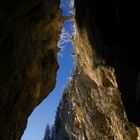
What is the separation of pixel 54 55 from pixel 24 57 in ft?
16.7

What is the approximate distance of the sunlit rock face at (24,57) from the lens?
17.1m

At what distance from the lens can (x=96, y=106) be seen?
1182 inches

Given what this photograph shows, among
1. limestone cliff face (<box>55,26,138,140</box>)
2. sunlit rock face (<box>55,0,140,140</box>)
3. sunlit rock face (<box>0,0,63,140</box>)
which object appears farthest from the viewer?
limestone cliff face (<box>55,26,138,140</box>)

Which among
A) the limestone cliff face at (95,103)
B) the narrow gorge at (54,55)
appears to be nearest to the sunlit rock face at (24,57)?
the narrow gorge at (54,55)

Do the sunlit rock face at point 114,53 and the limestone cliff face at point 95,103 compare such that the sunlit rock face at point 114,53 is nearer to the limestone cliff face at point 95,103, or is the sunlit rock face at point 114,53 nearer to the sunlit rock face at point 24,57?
the limestone cliff face at point 95,103

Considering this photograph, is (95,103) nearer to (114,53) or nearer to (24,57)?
(24,57)

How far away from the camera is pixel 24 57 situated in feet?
65.5

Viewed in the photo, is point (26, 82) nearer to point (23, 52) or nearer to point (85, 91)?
point (23, 52)

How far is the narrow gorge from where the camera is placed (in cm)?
1673

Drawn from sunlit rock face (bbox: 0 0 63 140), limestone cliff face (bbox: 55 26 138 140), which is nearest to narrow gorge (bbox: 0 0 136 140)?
sunlit rock face (bbox: 0 0 63 140)

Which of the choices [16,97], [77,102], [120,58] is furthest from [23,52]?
[77,102]

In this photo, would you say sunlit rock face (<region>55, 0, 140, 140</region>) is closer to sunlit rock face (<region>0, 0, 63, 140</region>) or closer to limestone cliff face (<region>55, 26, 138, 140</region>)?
limestone cliff face (<region>55, 26, 138, 140</region>)

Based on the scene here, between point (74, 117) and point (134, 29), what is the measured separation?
2680cm

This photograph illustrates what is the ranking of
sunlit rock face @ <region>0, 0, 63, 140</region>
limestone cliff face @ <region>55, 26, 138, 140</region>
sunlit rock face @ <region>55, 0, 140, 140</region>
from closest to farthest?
sunlit rock face @ <region>55, 0, 140, 140</region> → sunlit rock face @ <region>0, 0, 63, 140</region> → limestone cliff face @ <region>55, 26, 138, 140</region>
